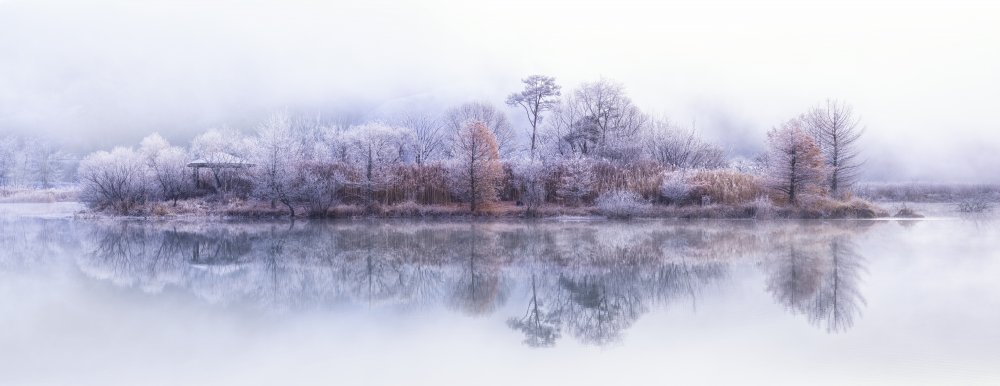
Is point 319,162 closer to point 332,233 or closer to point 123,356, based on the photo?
point 332,233

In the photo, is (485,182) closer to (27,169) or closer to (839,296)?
(839,296)

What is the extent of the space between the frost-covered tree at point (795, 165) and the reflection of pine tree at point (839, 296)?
51.4 ft

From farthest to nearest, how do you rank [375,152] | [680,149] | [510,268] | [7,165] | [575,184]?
[7,165] < [680,149] < [375,152] < [575,184] < [510,268]

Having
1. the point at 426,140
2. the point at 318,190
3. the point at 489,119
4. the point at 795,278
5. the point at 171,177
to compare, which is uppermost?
the point at 489,119

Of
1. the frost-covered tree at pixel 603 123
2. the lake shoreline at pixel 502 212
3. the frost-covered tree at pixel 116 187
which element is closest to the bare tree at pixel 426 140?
the frost-covered tree at pixel 603 123

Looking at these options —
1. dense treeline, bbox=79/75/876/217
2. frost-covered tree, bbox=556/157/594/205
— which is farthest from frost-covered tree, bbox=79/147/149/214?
frost-covered tree, bbox=556/157/594/205

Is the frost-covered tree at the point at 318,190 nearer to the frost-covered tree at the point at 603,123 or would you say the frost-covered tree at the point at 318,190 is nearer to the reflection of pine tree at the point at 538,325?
the frost-covered tree at the point at 603,123

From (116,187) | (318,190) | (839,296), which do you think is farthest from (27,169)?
(839,296)

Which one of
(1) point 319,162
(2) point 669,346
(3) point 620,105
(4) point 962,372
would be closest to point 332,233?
(1) point 319,162

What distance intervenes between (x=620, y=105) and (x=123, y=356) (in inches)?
1596

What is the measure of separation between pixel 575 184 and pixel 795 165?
34.0 feet

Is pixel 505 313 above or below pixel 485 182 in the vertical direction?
below

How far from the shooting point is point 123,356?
7664mm

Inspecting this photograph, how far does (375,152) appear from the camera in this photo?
120 feet
